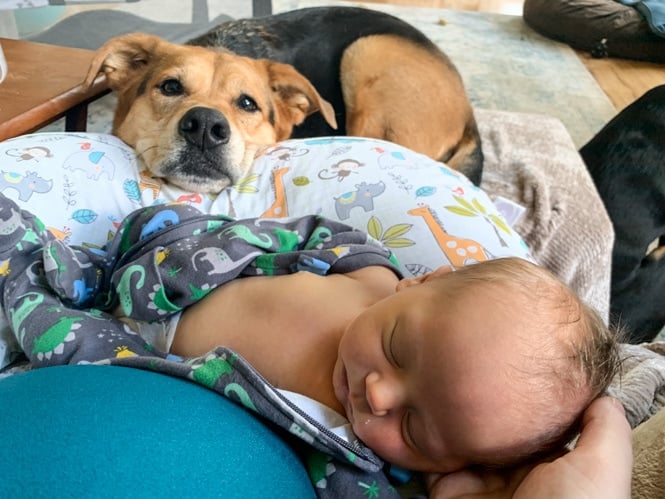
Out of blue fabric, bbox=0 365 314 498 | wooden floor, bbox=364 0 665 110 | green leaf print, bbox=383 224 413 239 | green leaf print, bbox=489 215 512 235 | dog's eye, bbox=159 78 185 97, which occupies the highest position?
blue fabric, bbox=0 365 314 498

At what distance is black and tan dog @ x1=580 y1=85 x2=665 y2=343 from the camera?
201 cm

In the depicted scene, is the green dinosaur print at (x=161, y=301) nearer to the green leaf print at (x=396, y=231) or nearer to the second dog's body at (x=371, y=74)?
the green leaf print at (x=396, y=231)

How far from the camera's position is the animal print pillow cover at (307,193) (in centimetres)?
137

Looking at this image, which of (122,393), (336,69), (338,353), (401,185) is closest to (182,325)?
(338,353)

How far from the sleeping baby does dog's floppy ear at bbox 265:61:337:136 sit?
89 centimetres

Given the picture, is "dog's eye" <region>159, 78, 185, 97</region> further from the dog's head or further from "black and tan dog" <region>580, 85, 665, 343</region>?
"black and tan dog" <region>580, 85, 665, 343</region>

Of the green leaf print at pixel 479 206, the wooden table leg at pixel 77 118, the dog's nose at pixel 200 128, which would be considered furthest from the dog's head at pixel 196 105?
the green leaf print at pixel 479 206

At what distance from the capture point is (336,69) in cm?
262

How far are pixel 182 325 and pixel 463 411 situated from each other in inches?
20.9

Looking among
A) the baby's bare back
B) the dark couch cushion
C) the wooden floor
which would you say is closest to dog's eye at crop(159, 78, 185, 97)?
the baby's bare back

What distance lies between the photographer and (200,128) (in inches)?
66.9

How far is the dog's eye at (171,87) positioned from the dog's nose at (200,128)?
A: 20cm

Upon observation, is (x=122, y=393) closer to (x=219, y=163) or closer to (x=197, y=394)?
(x=197, y=394)

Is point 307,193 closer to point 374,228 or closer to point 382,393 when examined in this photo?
point 374,228
